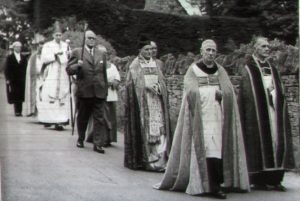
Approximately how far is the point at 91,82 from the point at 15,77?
4190 mm

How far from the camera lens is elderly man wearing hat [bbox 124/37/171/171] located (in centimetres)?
827

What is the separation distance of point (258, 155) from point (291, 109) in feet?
5.93

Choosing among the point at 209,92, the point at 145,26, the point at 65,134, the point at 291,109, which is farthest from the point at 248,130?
the point at 65,134

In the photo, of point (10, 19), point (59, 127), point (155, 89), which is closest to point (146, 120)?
point (155, 89)

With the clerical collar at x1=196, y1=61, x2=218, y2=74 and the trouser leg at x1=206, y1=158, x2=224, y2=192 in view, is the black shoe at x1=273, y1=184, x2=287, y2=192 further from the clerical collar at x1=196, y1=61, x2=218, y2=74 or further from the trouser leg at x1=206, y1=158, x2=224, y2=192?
the clerical collar at x1=196, y1=61, x2=218, y2=74

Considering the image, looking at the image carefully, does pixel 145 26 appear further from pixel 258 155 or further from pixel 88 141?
pixel 258 155

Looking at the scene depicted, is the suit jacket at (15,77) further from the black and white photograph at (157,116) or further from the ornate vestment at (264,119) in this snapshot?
the ornate vestment at (264,119)

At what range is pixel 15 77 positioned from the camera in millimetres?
12977

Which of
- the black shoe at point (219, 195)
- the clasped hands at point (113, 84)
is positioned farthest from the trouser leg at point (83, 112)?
the black shoe at point (219, 195)

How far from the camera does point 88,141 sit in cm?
992

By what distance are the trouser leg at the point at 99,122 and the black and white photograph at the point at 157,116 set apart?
0.01m

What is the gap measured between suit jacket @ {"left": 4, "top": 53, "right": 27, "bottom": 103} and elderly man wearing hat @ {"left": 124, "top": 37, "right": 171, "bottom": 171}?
14.0 feet

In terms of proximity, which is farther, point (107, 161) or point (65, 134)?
point (65, 134)

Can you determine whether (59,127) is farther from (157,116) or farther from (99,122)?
(157,116)
